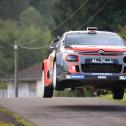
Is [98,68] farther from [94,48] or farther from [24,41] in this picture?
[24,41]

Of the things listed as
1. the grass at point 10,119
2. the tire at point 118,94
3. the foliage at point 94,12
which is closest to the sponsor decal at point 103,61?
the grass at point 10,119

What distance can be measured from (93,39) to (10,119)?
4.12 meters

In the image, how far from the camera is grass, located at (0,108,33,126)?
11663 mm

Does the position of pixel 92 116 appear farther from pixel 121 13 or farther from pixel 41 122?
pixel 121 13

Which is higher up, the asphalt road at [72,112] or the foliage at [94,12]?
the foliage at [94,12]

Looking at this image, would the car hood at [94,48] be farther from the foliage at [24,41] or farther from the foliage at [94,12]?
the foliage at [24,41]

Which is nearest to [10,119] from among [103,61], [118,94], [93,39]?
[103,61]

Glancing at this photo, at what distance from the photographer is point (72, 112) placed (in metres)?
13.9

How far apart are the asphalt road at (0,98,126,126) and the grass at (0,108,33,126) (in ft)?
0.53

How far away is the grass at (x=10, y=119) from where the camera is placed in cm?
1166

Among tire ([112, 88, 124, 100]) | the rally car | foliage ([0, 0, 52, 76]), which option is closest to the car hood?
the rally car

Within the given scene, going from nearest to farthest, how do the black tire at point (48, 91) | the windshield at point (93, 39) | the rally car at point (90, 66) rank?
the rally car at point (90, 66), the windshield at point (93, 39), the black tire at point (48, 91)

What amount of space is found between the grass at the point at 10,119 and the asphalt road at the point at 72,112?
0.16m

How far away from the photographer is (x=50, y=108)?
15.0 meters
